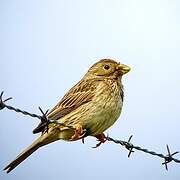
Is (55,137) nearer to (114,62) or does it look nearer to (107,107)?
(107,107)

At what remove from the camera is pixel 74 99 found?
7.90 metres

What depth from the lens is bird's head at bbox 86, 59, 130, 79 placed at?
8391 millimetres

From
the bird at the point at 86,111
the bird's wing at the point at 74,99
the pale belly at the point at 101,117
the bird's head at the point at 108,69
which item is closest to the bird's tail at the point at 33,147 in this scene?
the bird at the point at 86,111

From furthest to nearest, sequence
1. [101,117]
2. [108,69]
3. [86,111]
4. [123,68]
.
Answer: [108,69] → [123,68] → [86,111] → [101,117]

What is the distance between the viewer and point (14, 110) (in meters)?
5.54

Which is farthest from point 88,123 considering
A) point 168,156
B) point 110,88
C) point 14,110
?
point 14,110

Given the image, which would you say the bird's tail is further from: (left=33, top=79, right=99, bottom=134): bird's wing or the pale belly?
the pale belly

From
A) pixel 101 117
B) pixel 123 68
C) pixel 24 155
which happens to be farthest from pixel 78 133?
pixel 123 68

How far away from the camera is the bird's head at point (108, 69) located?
8391mm

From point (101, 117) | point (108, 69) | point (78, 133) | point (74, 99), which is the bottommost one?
point (78, 133)

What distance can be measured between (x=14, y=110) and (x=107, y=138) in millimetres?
2132

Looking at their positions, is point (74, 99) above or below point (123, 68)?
below

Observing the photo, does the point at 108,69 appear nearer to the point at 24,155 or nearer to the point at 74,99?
the point at 74,99

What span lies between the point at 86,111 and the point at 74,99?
17.5 inches
